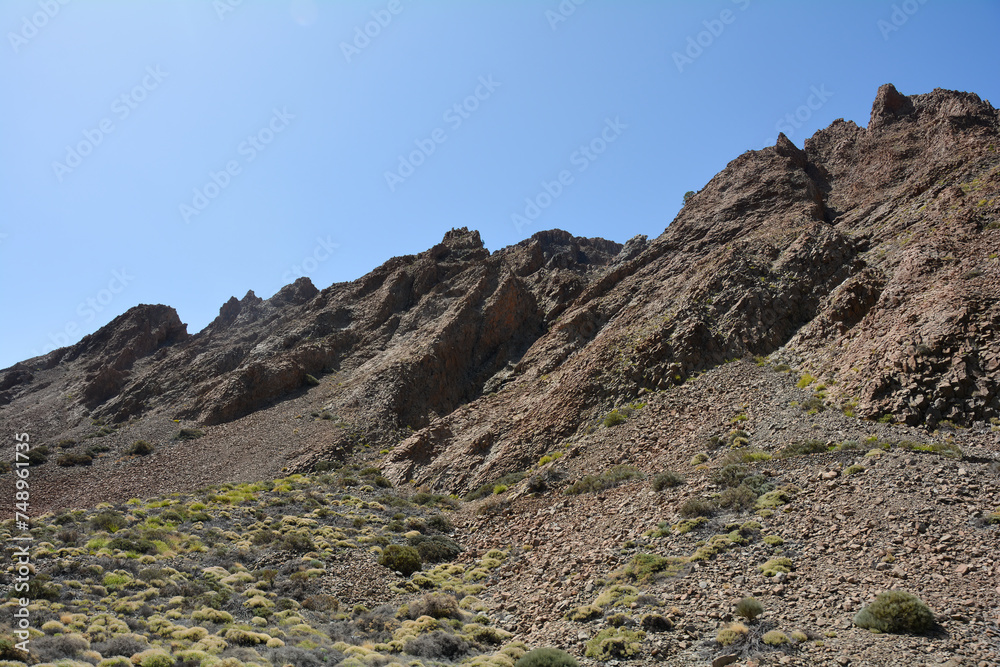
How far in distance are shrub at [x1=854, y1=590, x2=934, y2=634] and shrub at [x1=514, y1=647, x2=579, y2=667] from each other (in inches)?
249

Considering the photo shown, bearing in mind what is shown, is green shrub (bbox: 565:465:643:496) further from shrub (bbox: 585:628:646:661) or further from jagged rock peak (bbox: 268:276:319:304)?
jagged rock peak (bbox: 268:276:319:304)

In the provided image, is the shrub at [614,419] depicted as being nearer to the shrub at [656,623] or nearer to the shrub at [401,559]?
the shrub at [401,559]

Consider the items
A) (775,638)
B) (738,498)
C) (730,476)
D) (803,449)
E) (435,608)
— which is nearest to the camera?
(775,638)

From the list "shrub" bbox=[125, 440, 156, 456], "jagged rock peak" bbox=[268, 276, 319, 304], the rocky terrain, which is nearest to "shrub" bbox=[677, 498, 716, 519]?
the rocky terrain

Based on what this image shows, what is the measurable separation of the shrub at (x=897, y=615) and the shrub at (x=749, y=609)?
1.96 metres

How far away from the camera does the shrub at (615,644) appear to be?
12.6m

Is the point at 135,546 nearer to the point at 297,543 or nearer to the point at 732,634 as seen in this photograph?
the point at 297,543

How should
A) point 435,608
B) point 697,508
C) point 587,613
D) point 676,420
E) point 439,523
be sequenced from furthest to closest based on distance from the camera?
point 676,420, point 439,523, point 697,508, point 435,608, point 587,613

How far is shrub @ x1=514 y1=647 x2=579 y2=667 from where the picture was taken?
12484mm

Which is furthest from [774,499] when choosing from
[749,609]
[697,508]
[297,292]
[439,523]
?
[297,292]

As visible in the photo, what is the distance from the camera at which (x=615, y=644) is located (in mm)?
12836

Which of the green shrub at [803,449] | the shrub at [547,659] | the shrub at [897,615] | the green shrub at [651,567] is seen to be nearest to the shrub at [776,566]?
the green shrub at [651,567]

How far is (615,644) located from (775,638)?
141 inches

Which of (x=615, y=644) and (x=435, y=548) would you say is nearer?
(x=615, y=644)
